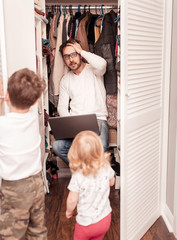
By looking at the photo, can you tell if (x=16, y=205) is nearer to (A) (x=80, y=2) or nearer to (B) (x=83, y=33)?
(B) (x=83, y=33)

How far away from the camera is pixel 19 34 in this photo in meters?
1.84

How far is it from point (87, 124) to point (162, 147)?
2.21 ft

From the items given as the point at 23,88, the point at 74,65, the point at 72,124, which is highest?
the point at 74,65

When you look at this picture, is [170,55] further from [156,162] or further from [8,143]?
[8,143]

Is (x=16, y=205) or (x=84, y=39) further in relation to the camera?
(x=84, y=39)

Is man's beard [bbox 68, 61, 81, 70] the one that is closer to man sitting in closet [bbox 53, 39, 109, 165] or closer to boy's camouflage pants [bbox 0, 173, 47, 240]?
man sitting in closet [bbox 53, 39, 109, 165]

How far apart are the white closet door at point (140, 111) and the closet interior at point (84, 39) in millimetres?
778

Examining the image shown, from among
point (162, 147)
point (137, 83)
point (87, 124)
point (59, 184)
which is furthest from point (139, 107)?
point (59, 184)

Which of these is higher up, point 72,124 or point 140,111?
point 140,111

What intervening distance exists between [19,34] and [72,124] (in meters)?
1.06

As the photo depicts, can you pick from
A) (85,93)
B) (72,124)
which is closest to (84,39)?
(85,93)

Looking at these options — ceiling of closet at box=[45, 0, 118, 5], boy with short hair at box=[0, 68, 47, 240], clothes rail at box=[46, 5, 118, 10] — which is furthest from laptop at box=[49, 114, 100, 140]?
ceiling of closet at box=[45, 0, 118, 5]

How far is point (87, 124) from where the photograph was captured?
8.86ft

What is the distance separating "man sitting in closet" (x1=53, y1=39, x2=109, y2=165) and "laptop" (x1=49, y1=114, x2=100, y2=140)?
0.60 feet
